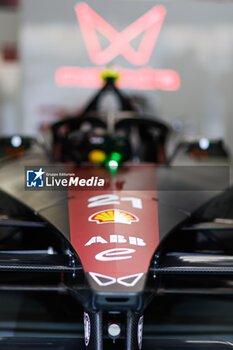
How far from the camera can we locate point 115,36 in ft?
18.3

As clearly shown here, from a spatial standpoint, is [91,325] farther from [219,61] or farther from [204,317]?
[219,61]

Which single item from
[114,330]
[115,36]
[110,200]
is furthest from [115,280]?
[115,36]

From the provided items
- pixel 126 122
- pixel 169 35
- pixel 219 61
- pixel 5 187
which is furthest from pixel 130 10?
pixel 5 187

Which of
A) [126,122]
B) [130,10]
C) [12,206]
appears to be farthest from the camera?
[130,10]

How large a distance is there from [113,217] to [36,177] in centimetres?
30

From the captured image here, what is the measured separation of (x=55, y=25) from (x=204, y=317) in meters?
5.09

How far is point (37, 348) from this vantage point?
1115 millimetres

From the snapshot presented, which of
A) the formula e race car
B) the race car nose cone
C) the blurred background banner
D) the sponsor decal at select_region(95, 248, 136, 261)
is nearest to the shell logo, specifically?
the formula e race car

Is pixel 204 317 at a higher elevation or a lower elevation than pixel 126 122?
lower

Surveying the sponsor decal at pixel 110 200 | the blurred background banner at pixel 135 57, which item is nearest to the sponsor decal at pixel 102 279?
the sponsor decal at pixel 110 200

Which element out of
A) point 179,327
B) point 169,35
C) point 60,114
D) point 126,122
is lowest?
point 179,327

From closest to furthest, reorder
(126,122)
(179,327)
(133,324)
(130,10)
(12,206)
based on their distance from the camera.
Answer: (133,324), (179,327), (12,206), (126,122), (130,10)

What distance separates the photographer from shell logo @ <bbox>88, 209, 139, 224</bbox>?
1.18 m

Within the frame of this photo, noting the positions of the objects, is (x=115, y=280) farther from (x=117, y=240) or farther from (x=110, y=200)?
(x=110, y=200)
